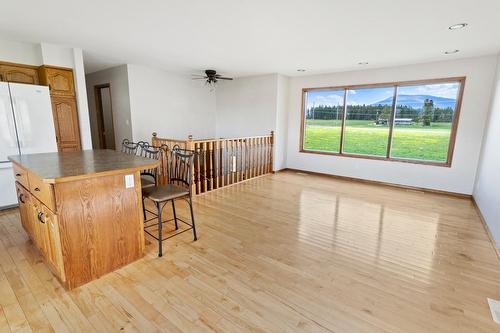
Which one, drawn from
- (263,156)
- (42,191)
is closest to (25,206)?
(42,191)

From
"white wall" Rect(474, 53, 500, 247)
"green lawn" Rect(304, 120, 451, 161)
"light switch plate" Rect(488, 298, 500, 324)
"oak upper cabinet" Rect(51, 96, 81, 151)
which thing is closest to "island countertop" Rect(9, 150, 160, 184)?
"oak upper cabinet" Rect(51, 96, 81, 151)

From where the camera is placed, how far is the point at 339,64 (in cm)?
488

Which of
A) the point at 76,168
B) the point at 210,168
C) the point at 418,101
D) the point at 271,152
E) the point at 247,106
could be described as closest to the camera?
the point at 76,168

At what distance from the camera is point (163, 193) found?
251 cm

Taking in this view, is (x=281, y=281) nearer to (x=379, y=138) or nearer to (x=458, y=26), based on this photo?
(x=458, y=26)

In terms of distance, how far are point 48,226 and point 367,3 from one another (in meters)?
3.53

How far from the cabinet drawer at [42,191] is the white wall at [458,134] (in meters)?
5.52

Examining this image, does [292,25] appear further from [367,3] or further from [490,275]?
[490,275]

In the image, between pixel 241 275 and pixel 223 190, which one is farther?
pixel 223 190

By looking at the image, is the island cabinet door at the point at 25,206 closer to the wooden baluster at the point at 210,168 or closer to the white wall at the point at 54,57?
the white wall at the point at 54,57

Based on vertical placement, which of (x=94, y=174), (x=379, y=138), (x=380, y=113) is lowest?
(x=94, y=174)

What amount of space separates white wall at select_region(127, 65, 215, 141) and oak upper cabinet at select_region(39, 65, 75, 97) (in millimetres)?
1242

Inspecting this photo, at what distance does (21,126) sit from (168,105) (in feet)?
9.95

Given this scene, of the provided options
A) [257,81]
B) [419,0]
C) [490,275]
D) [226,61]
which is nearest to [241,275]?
[490,275]
